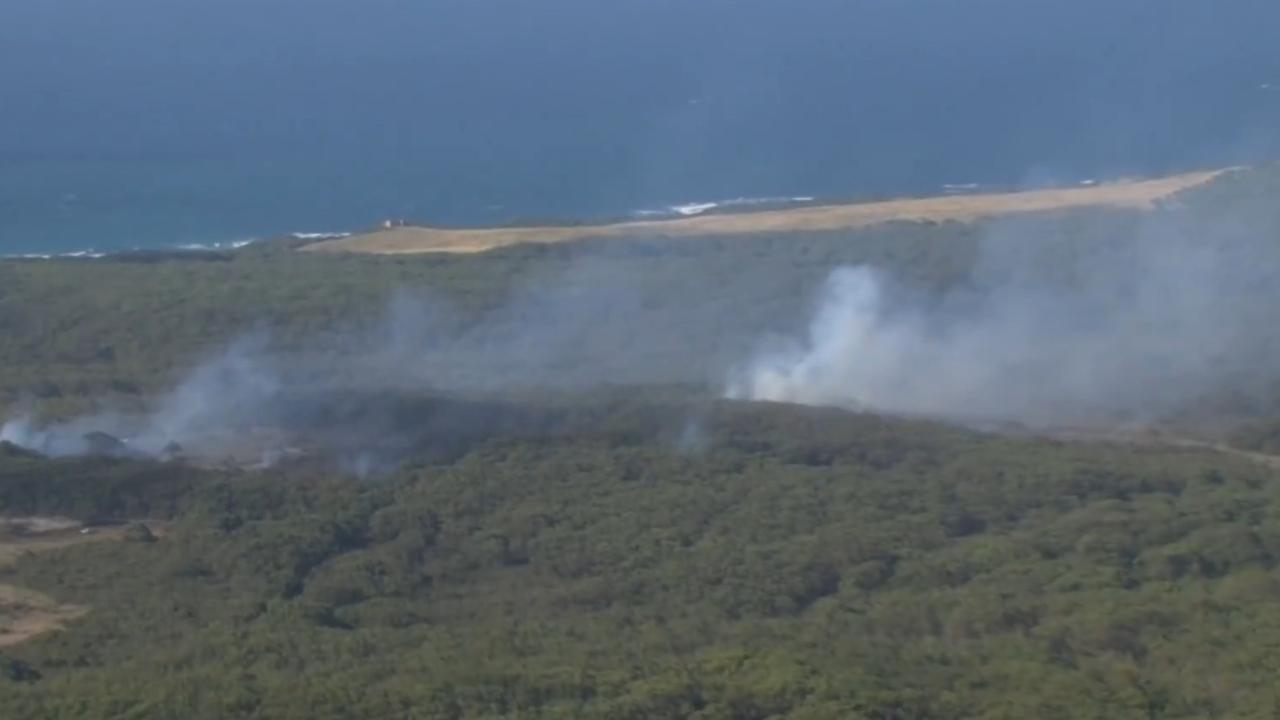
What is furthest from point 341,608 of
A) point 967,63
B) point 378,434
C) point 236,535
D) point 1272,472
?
point 967,63

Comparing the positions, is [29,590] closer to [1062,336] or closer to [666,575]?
[666,575]

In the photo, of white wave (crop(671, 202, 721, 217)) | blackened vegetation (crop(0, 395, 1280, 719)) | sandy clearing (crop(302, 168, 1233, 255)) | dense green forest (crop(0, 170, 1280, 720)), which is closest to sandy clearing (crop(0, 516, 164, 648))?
dense green forest (crop(0, 170, 1280, 720))

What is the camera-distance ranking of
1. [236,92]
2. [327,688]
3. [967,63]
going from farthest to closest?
1. [967,63]
2. [236,92]
3. [327,688]

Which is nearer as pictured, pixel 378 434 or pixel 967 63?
pixel 378 434

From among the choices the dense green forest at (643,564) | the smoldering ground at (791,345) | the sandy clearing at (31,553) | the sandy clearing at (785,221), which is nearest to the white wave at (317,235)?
the sandy clearing at (785,221)

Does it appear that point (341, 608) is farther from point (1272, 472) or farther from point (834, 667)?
point (1272, 472)

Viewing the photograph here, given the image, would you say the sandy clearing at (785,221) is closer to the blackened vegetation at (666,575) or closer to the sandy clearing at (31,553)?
the blackened vegetation at (666,575)
